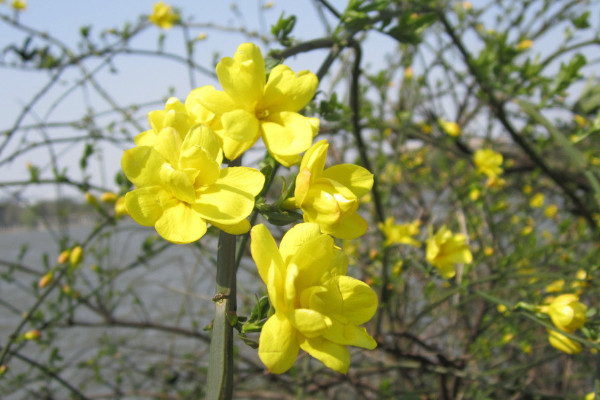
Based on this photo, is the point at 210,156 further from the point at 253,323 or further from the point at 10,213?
the point at 10,213

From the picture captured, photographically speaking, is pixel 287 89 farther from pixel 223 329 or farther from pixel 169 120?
pixel 223 329

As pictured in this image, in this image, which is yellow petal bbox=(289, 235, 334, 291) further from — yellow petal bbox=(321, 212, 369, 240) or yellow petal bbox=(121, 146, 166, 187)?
yellow petal bbox=(121, 146, 166, 187)

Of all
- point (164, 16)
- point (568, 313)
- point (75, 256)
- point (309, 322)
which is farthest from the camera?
point (164, 16)

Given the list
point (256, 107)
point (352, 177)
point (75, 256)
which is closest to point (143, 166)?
point (256, 107)

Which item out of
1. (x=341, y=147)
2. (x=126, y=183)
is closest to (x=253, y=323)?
(x=126, y=183)

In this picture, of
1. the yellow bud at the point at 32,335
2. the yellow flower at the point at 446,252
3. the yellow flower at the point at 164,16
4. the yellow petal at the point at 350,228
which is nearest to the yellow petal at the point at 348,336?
the yellow petal at the point at 350,228
